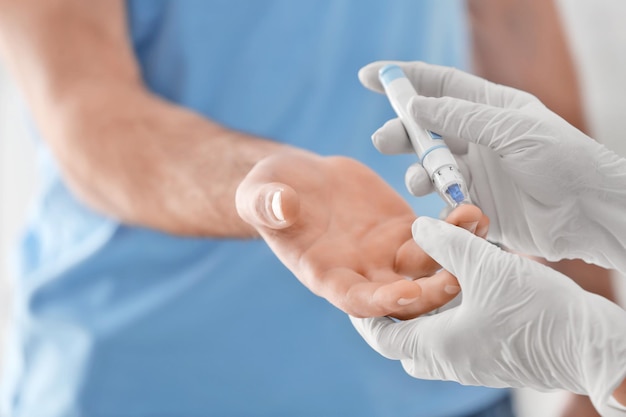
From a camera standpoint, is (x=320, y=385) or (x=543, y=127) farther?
(x=320, y=385)

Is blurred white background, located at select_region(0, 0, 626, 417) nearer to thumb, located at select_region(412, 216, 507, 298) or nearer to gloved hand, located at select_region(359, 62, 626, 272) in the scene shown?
gloved hand, located at select_region(359, 62, 626, 272)

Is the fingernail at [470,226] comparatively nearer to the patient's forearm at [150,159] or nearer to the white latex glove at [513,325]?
the white latex glove at [513,325]

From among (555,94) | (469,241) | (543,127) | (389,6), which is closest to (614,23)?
(555,94)

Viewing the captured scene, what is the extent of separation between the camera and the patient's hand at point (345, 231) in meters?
0.51

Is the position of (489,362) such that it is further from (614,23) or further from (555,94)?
(614,23)

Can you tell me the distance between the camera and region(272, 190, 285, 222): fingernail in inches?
20.0

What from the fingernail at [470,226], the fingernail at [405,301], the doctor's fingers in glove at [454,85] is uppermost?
the doctor's fingers in glove at [454,85]

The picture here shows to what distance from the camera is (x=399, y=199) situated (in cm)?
62

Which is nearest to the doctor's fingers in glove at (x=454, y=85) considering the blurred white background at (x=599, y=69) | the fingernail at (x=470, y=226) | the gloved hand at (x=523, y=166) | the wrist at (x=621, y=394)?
the gloved hand at (x=523, y=166)

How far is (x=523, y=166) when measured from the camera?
58 cm

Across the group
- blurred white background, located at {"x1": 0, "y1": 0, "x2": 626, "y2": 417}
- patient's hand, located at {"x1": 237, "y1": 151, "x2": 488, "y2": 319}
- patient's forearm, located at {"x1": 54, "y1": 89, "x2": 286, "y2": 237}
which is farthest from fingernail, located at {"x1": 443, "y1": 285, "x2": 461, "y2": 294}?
blurred white background, located at {"x1": 0, "y1": 0, "x2": 626, "y2": 417}

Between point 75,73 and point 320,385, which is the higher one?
point 75,73

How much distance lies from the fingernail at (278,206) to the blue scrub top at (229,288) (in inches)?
13.4

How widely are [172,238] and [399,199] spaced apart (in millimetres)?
340
